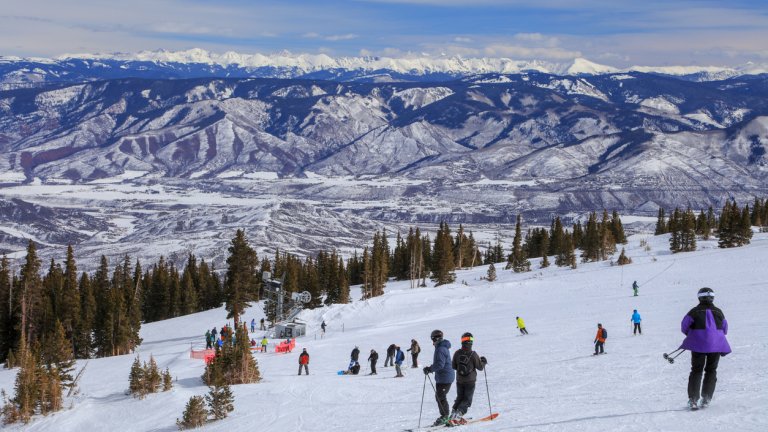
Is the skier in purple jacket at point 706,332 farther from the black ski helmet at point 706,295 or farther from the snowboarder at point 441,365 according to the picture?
the snowboarder at point 441,365

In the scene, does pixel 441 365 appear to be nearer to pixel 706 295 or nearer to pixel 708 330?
pixel 708 330

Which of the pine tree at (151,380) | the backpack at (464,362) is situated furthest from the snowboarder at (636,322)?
the pine tree at (151,380)

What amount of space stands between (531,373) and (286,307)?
1806 inches

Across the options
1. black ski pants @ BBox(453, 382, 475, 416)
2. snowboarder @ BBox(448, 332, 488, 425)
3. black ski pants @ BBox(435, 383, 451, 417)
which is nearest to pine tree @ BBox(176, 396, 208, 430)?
black ski pants @ BBox(435, 383, 451, 417)

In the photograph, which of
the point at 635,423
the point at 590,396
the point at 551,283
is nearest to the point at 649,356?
the point at 590,396

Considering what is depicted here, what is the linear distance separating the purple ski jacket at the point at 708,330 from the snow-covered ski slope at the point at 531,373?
143 cm

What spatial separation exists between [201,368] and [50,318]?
3648 centimetres

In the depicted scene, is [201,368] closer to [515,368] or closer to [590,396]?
[515,368]

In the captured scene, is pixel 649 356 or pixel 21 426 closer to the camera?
pixel 649 356

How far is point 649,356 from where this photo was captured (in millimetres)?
24250

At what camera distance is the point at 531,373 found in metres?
24.3

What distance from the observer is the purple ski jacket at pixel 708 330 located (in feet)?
42.0

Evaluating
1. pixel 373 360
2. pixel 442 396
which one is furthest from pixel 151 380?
pixel 442 396

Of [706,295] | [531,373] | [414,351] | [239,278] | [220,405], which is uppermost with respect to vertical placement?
[239,278]
